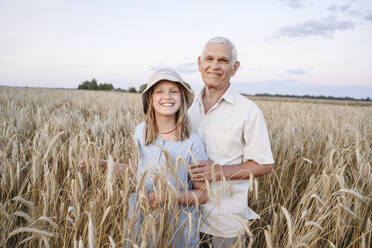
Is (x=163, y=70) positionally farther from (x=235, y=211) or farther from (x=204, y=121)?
(x=235, y=211)

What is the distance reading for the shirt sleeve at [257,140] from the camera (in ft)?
4.80

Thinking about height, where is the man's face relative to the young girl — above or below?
above

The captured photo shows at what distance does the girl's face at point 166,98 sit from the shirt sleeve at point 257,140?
45 cm

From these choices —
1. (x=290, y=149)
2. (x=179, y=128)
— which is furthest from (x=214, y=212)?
(x=290, y=149)

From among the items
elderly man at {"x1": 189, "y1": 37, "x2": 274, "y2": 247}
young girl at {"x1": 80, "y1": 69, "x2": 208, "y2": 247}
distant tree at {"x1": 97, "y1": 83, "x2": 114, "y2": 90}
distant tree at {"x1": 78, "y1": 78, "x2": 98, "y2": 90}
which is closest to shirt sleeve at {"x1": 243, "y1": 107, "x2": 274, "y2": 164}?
elderly man at {"x1": 189, "y1": 37, "x2": 274, "y2": 247}

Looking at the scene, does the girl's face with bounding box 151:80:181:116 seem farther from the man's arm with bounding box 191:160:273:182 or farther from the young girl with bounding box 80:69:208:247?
the man's arm with bounding box 191:160:273:182

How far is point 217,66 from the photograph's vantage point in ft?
5.09

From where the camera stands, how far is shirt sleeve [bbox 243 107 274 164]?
146 cm

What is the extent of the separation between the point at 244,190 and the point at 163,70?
89 cm

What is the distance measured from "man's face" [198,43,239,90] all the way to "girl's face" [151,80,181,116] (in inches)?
9.8

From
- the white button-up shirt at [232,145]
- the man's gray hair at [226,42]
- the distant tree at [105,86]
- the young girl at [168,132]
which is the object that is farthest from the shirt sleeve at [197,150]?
A: the distant tree at [105,86]

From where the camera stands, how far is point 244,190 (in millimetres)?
1496

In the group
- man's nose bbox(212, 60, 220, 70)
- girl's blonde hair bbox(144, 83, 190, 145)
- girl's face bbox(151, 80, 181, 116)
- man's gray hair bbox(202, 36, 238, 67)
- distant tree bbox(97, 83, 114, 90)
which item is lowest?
girl's blonde hair bbox(144, 83, 190, 145)

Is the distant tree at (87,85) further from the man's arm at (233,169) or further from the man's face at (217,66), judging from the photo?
the man's arm at (233,169)
